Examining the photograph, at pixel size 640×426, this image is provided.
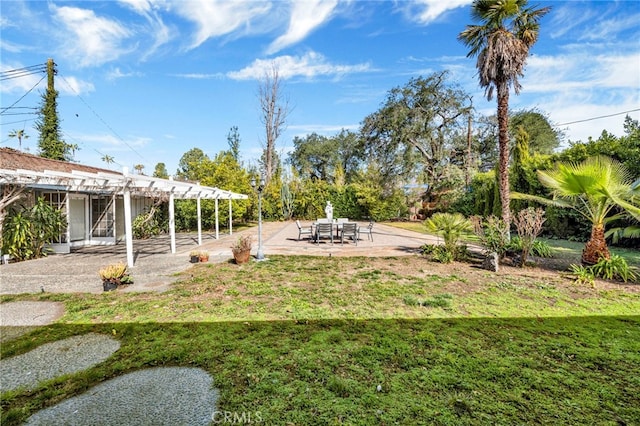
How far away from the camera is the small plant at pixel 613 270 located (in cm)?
689

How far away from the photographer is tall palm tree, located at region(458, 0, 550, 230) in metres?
9.59

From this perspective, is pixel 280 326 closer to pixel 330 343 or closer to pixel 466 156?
pixel 330 343

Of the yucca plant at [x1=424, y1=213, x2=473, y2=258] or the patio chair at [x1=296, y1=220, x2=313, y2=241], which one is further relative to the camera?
the patio chair at [x1=296, y1=220, x2=313, y2=241]

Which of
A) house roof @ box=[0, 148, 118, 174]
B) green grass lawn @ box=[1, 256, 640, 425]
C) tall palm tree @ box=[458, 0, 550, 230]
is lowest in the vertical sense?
green grass lawn @ box=[1, 256, 640, 425]

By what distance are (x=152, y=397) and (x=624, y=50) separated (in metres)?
22.2

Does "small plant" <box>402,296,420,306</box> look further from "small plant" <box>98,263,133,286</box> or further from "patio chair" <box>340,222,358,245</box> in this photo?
"patio chair" <box>340,222,358,245</box>

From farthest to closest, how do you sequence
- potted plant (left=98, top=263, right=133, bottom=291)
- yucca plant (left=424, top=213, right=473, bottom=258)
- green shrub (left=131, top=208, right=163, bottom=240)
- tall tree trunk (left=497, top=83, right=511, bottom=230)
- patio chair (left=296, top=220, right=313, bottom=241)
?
green shrub (left=131, top=208, right=163, bottom=240) → patio chair (left=296, top=220, right=313, bottom=241) → tall tree trunk (left=497, top=83, right=511, bottom=230) → yucca plant (left=424, top=213, right=473, bottom=258) → potted plant (left=98, top=263, right=133, bottom=291)

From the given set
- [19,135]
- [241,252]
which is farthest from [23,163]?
[19,135]

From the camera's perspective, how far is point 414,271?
8047 millimetres

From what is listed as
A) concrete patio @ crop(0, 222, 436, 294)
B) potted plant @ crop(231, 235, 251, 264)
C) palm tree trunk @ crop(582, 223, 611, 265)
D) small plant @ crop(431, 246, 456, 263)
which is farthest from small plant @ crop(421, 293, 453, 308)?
potted plant @ crop(231, 235, 251, 264)

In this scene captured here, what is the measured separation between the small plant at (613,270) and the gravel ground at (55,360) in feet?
31.5

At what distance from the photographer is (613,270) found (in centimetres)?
699

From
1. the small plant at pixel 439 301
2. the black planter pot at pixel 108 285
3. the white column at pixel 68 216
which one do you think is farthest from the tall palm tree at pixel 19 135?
the small plant at pixel 439 301

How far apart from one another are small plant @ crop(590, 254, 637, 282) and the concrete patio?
4682mm
